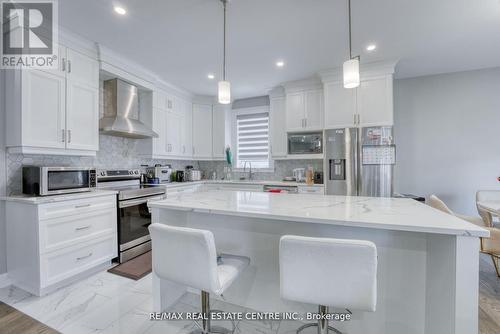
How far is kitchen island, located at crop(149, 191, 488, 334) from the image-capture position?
3.36 feet

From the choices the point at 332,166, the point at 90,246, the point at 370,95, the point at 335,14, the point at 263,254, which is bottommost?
the point at 90,246

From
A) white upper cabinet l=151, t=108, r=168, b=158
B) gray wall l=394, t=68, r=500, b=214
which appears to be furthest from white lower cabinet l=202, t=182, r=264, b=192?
gray wall l=394, t=68, r=500, b=214

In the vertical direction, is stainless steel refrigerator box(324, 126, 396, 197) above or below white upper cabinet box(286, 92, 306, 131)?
below

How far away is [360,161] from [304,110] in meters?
1.31

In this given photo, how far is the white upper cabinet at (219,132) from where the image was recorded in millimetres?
4635

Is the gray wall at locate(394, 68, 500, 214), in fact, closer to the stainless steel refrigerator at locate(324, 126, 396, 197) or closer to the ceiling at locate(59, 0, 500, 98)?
the ceiling at locate(59, 0, 500, 98)

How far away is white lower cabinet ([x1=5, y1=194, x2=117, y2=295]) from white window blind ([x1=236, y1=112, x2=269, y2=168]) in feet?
9.43

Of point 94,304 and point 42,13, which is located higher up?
point 42,13

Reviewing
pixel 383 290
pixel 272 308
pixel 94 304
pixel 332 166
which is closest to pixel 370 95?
pixel 332 166

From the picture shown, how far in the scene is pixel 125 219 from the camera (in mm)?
2787

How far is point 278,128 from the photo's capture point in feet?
13.5

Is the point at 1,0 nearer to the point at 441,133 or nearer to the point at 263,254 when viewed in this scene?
the point at 263,254

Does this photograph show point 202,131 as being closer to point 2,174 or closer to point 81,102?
point 81,102

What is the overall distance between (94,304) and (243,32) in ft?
10.2
